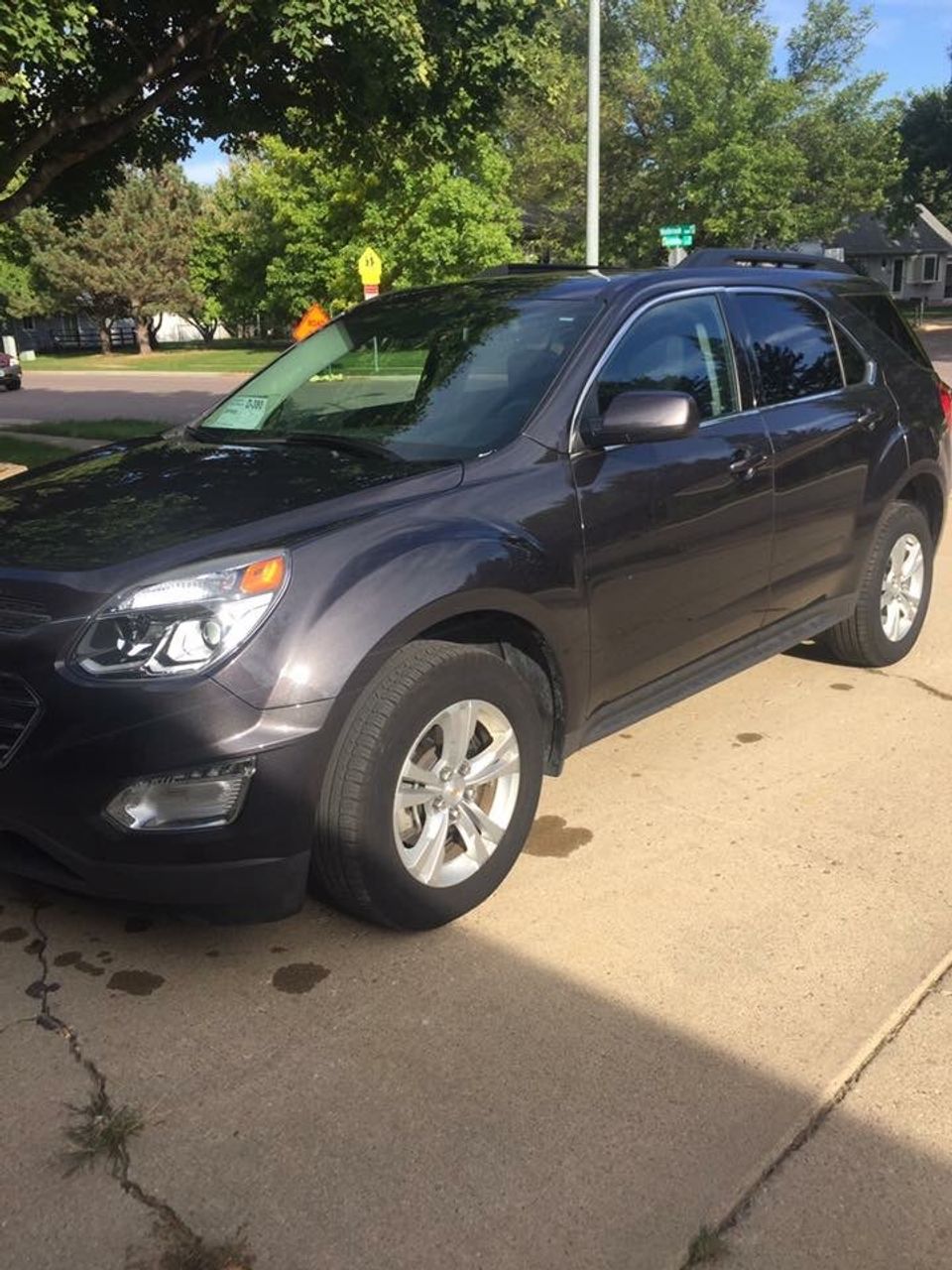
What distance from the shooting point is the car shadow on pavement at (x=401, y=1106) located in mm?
2100

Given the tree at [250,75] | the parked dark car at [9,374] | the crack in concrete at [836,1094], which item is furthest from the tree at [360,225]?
the crack in concrete at [836,1094]

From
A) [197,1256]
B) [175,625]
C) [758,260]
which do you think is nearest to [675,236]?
[758,260]

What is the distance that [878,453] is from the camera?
4750 mm

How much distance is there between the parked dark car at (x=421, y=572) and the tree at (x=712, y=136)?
106ft

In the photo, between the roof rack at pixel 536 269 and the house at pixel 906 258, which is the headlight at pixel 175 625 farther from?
the house at pixel 906 258

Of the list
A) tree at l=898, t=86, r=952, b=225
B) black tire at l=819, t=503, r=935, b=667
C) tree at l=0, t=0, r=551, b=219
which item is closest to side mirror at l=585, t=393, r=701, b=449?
black tire at l=819, t=503, r=935, b=667

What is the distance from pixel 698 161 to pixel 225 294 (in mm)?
23662

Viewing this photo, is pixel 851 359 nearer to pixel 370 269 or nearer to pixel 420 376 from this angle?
pixel 420 376

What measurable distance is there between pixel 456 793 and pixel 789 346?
2.46 m

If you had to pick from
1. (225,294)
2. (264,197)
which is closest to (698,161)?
(264,197)

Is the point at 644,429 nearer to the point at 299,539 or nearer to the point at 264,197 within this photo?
Result: the point at 299,539

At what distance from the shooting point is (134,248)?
4916cm

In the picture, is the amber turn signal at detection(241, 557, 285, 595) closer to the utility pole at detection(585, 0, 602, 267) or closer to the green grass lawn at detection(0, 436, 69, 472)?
the green grass lawn at detection(0, 436, 69, 472)

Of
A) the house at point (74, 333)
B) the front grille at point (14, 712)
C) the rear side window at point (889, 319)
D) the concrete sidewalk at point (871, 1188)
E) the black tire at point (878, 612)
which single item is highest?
the house at point (74, 333)
